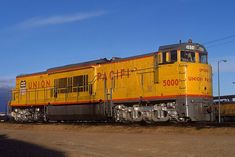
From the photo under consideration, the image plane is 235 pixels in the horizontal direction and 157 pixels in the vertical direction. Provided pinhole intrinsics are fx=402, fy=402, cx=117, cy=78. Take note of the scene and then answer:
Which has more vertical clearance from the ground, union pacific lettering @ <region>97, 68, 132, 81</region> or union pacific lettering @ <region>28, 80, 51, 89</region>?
union pacific lettering @ <region>97, 68, 132, 81</region>

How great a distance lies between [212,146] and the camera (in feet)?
44.8

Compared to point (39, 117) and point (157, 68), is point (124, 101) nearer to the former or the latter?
point (157, 68)

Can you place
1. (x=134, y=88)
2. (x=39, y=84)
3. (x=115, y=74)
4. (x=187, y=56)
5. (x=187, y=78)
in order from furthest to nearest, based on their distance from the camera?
(x=39, y=84) < (x=115, y=74) < (x=134, y=88) < (x=187, y=56) < (x=187, y=78)

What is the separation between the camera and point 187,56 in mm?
23219

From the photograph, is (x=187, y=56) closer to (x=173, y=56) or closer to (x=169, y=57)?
(x=173, y=56)

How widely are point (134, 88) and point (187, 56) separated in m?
4.17

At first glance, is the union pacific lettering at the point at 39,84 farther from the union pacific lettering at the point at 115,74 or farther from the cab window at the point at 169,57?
the cab window at the point at 169,57

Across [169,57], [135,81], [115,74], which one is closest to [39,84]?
[115,74]

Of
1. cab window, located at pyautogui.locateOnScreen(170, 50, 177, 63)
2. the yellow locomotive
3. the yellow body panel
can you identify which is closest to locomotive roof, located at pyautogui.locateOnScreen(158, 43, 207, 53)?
the yellow locomotive

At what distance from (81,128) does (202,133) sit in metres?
8.84

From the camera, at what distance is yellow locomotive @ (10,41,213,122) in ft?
74.6

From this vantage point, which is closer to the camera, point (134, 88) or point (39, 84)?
point (134, 88)

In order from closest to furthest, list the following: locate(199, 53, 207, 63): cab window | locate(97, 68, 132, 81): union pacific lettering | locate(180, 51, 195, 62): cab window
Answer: locate(180, 51, 195, 62): cab window
locate(199, 53, 207, 63): cab window
locate(97, 68, 132, 81): union pacific lettering

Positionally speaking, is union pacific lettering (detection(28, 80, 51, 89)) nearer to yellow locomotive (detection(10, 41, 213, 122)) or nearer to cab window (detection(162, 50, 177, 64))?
yellow locomotive (detection(10, 41, 213, 122))
